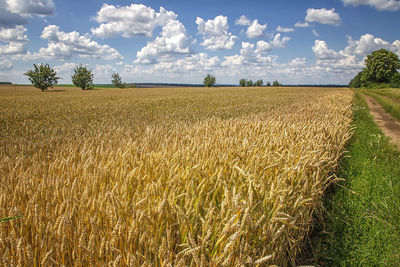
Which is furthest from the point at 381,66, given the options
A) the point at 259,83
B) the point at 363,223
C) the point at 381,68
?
the point at 363,223

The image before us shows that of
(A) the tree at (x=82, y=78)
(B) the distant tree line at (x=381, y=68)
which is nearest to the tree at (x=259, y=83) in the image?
(B) the distant tree line at (x=381, y=68)

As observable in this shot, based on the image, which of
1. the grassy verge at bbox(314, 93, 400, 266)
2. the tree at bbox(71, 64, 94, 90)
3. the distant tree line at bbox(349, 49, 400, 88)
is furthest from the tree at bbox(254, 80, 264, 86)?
the grassy verge at bbox(314, 93, 400, 266)

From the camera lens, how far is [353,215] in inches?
139

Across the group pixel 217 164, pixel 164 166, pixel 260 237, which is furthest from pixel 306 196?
pixel 164 166

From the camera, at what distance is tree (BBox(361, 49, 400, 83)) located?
79.1m

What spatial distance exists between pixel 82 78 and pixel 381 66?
3655 inches

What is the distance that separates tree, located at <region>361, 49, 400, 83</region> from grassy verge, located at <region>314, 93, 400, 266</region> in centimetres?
9355

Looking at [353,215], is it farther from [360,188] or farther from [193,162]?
[193,162]

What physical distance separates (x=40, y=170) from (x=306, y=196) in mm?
2967

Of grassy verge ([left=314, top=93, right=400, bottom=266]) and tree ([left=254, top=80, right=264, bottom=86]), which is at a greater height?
tree ([left=254, top=80, right=264, bottom=86])

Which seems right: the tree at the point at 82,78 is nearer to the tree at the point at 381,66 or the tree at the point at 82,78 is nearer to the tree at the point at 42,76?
the tree at the point at 42,76

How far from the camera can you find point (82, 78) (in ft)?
248

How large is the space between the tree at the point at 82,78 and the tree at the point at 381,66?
295ft

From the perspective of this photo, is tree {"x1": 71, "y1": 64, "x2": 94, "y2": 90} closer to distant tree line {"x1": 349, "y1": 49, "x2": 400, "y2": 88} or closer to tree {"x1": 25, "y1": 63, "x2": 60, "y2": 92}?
tree {"x1": 25, "y1": 63, "x2": 60, "y2": 92}
